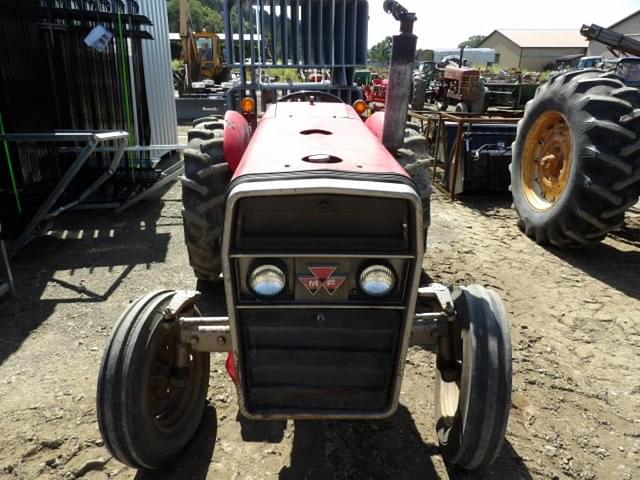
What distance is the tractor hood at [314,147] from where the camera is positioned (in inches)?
72.5

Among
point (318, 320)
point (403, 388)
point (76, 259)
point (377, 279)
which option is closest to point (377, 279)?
point (377, 279)

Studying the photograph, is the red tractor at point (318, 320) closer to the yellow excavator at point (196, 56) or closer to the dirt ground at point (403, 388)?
the dirt ground at point (403, 388)

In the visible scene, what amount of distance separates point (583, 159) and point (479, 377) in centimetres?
322

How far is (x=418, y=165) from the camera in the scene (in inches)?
147

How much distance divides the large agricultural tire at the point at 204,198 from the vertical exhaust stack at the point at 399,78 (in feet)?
4.55

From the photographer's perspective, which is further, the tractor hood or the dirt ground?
the dirt ground

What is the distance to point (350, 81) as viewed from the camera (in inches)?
225

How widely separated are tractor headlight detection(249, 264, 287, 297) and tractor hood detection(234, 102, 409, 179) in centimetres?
35

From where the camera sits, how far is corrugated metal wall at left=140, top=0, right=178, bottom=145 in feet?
25.8

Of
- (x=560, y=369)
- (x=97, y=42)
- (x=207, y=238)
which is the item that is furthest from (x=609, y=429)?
(x=97, y=42)

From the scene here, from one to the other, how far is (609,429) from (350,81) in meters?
4.33

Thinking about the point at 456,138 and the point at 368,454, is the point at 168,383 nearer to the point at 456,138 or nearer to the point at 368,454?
the point at 368,454

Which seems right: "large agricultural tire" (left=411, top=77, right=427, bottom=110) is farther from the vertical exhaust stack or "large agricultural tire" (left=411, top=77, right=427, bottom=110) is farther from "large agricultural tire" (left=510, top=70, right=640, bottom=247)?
the vertical exhaust stack

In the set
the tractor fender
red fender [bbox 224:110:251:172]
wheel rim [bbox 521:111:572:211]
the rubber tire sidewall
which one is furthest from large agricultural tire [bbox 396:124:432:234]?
wheel rim [bbox 521:111:572:211]
